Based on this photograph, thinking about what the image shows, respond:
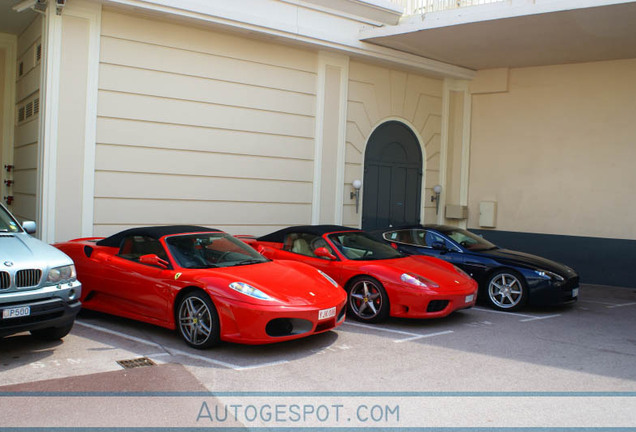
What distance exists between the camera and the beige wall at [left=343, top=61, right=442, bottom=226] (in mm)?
13078

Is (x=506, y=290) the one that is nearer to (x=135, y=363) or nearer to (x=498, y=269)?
(x=498, y=269)

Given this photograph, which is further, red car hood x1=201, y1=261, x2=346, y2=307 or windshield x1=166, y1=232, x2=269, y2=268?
windshield x1=166, y1=232, x2=269, y2=268

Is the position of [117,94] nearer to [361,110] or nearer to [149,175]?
[149,175]

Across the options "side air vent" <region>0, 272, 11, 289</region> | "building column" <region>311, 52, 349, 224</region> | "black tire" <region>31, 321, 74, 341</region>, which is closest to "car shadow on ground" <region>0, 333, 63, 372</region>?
"black tire" <region>31, 321, 74, 341</region>

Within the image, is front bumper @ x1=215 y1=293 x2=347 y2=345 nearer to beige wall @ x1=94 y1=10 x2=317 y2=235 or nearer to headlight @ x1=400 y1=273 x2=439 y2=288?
headlight @ x1=400 y1=273 x2=439 y2=288

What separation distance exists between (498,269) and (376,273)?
104 inches

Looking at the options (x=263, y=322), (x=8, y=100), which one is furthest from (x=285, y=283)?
(x=8, y=100)

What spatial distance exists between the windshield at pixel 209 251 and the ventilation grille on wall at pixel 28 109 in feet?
15.3

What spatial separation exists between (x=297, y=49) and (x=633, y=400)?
9235 mm

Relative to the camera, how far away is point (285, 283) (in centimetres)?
643

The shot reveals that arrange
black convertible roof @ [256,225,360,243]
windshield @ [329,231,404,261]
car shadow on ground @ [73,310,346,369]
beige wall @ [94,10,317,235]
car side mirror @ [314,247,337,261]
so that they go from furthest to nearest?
beige wall @ [94,10,317,235], black convertible roof @ [256,225,360,243], windshield @ [329,231,404,261], car side mirror @ [314,247,337,261], car shadow on ground @ [73,310,346,369]

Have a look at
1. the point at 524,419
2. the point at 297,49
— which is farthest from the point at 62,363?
the point at 297,49

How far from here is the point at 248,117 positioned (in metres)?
11.6

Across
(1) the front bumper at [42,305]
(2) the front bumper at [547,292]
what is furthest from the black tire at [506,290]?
(1) the front bumper at [42,305]
